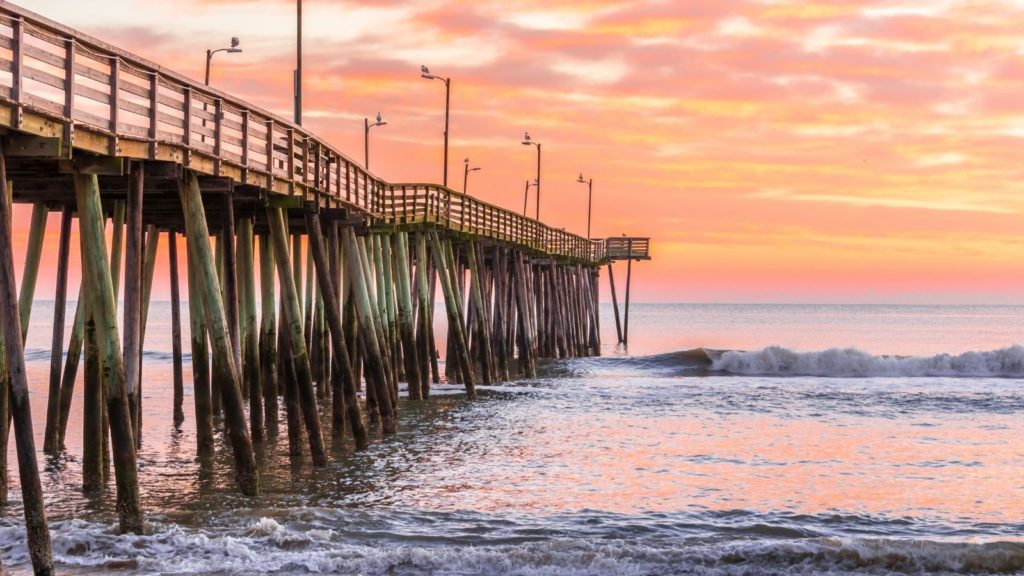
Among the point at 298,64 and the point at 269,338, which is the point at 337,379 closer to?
the point at 269,338

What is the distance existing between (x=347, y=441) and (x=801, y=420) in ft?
39.8

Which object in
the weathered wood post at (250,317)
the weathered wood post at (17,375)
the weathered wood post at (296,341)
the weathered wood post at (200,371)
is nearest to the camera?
the weathered wood post at (17,375)

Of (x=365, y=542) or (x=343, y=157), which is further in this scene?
(x=343, y=157)

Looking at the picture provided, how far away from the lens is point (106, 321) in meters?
12.1

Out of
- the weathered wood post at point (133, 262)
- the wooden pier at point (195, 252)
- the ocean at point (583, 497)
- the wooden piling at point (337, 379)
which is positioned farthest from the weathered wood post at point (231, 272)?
the weathered wood post at point (133, 262)

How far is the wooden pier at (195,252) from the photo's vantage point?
11156 mm

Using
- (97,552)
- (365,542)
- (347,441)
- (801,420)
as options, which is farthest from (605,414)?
(97,552)

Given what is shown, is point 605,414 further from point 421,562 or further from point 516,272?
point 421,562

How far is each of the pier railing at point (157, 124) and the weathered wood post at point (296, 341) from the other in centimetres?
65

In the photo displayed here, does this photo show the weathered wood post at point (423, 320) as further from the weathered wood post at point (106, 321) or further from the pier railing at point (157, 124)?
the weathered wood post at point (106, 321)

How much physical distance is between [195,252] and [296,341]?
3.81 metres

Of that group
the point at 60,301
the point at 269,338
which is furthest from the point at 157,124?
the point at 269,338

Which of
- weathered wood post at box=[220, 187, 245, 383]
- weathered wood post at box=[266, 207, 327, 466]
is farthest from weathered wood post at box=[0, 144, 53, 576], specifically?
weathered wood post at box=[266, 207, 327, 466]

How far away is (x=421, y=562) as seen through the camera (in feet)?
40.8
